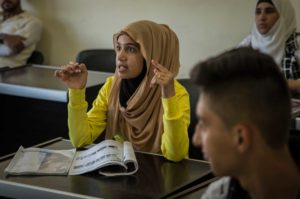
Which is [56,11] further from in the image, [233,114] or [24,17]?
[233,114]

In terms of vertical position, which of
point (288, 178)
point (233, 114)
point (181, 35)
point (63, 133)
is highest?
point (233, 114)

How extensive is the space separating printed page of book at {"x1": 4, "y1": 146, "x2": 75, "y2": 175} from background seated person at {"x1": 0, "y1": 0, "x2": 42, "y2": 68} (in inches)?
96.9

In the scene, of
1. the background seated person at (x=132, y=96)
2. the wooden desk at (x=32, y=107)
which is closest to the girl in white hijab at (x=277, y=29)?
the wooden desk at (x=32, y=107)

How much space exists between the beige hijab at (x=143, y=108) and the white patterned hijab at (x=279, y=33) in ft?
4.89

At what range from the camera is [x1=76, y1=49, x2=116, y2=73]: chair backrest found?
365 cm

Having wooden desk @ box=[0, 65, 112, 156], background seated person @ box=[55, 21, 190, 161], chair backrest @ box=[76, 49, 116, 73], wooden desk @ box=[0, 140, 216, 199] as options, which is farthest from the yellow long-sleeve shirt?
chair backrest @ box=[76, 49, 116, 73]

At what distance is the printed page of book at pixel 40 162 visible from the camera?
1.56 meters

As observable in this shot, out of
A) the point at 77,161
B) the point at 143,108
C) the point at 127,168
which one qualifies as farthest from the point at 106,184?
the point at 143,108

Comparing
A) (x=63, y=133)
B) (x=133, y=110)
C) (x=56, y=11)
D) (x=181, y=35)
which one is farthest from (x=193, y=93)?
(x=56, y=11)

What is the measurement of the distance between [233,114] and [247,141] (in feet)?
0.18

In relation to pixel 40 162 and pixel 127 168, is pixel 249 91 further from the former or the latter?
pixel 40 162

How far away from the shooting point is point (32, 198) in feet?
4.74

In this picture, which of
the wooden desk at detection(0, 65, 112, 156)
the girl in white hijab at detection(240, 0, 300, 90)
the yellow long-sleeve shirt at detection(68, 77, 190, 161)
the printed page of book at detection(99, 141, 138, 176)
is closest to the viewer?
the printed page of book at detection(99, 141, 138, 176)

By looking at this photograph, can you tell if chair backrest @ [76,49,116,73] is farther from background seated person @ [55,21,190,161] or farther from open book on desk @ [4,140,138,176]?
open book on desk @ [4,140,138,176]
